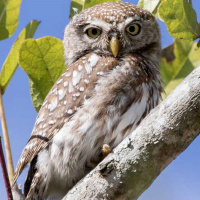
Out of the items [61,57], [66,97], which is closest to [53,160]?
[66,97]

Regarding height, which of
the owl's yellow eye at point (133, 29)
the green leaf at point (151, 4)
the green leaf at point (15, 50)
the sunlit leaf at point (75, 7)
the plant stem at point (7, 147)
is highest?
the green leaf at point (151, 4)

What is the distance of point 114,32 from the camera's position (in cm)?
363

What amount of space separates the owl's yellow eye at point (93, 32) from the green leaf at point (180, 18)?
1.24 meters

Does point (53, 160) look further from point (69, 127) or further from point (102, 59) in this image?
point (102, 59)

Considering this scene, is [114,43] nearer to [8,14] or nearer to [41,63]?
[41,63]

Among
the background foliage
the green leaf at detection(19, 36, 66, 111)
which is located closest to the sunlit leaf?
the background foliage

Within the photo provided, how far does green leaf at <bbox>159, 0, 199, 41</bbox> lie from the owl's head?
934 millimetres

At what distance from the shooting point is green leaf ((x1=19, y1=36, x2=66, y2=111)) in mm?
2805

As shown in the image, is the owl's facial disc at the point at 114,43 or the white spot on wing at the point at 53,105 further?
the owl's facial disc at the point at 114,43

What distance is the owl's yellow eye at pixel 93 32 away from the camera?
373cm

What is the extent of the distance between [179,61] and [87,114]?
74 centimetres

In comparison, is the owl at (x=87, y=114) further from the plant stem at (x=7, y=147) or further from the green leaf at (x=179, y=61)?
the plant stem at (x=7, y=147)

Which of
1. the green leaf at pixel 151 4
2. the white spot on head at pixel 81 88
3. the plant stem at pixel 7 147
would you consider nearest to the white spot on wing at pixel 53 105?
the white spot on head at pixel 81 88

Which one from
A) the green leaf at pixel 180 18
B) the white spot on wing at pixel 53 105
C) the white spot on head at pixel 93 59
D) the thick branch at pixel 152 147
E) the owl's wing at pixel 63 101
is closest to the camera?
the thick branch at pixel 152 147
